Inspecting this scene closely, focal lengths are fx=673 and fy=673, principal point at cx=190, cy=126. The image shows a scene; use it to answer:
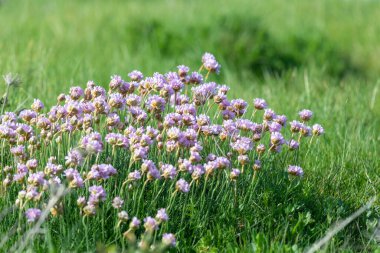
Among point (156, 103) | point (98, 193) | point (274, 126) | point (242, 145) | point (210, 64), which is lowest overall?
point (98, 193)

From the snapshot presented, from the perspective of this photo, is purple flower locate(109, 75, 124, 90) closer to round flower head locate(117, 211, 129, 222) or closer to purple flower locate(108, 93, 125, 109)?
purple flower locate(108, 93, 125, 109)

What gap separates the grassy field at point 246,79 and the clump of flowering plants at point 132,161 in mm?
33

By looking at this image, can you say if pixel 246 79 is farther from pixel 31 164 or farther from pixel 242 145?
pixel 31 164

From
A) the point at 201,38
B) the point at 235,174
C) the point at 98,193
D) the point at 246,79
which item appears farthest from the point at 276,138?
the point at 201,38

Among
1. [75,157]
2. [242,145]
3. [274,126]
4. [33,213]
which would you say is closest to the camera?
[33,213]

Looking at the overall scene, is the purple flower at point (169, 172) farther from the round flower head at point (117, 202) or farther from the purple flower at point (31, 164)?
the purple flower at point (31, 164)

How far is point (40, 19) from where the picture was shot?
28.4 feet

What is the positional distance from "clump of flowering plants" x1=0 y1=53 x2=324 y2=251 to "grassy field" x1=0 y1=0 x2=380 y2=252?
0.11ft

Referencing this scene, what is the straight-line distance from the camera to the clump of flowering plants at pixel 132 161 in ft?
9.53

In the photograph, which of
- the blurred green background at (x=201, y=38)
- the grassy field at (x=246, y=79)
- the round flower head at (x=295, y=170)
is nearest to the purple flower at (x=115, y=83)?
the grassy field at (x=246, y=79)

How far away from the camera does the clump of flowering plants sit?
291cm

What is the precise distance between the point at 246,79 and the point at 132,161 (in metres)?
4.35

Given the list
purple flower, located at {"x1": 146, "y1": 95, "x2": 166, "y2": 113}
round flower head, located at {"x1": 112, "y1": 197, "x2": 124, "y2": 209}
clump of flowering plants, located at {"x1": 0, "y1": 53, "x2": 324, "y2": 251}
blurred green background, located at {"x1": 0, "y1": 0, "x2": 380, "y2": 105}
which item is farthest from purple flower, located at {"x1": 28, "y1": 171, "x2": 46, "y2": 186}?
blurred green background, located at {"x1": 0, "y1": 0, "x2": 380, "y2": 105}

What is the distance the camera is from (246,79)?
23.8 feet
